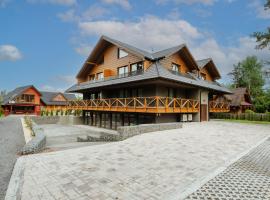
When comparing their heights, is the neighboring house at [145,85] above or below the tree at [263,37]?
below

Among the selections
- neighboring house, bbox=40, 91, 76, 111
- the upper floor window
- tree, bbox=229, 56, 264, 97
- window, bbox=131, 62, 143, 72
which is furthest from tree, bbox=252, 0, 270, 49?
the upper floor window

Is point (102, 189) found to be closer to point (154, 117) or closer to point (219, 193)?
point (219, 193)

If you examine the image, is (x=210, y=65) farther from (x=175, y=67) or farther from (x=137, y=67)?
(x=137, y=67)

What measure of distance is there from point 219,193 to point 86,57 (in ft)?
81.4

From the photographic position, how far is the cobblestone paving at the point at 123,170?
15.1 feet

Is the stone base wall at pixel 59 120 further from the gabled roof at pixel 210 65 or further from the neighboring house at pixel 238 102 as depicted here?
the neighboring house at pixel 238 102

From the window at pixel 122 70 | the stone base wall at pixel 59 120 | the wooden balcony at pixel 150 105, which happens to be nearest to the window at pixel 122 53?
the window at pixel 122 70

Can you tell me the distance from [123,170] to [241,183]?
3.37 m

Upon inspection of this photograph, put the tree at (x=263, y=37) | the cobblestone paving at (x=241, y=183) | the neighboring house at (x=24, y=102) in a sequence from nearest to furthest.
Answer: the cobblestone paving at (x=241, y=183) → the tree at (x=263, y=37) → the neighboring house at (x=24, y=102)

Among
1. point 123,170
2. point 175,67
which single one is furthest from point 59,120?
point 123,170

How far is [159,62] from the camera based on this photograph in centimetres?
1880

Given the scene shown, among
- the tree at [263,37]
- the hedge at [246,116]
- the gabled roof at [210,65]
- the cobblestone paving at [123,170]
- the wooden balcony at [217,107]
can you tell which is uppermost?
the tree at [263,37]

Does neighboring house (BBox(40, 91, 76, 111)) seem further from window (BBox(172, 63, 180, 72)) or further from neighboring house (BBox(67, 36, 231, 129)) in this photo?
window (BBox(172, 63, 180, 72))

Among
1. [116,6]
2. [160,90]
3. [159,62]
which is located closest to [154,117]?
[160,90]
